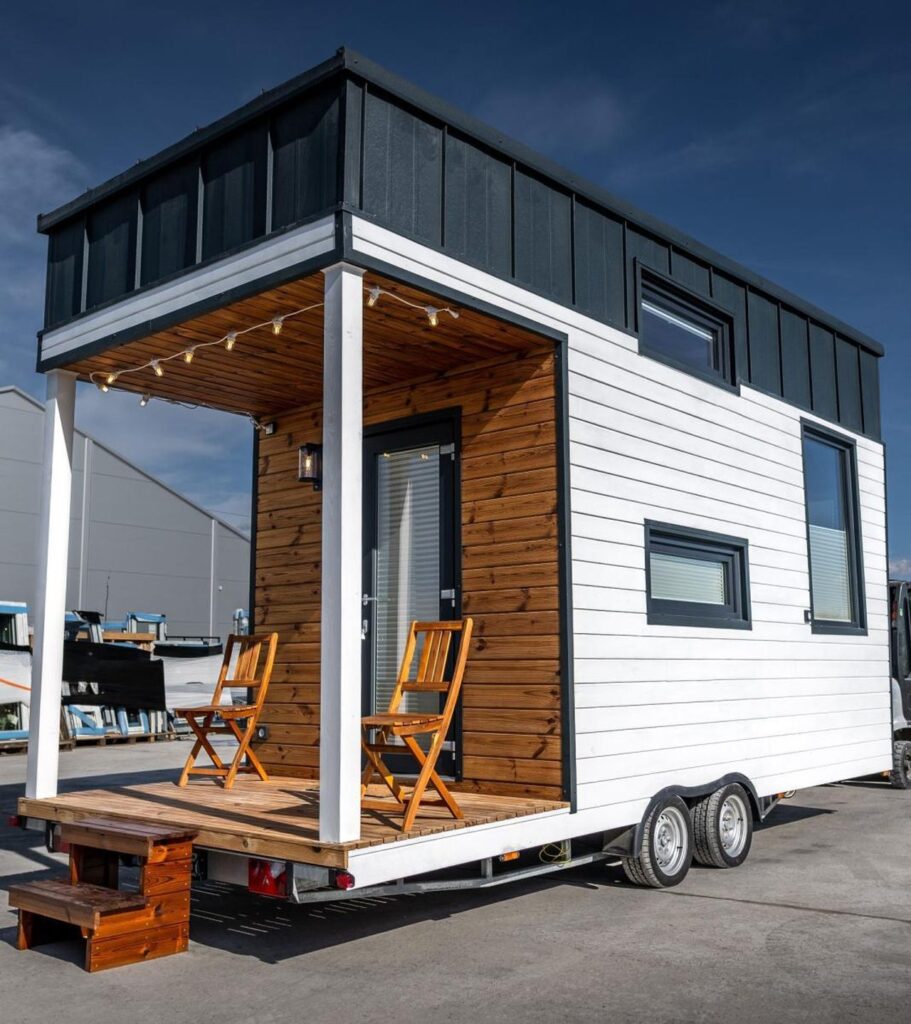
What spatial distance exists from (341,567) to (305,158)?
191 centimetres

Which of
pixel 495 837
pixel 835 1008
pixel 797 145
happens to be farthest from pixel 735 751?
pixel 797 145

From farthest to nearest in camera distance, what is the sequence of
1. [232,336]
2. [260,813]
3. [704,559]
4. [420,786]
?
[704,559], [232,336], [260,813], [420,786]

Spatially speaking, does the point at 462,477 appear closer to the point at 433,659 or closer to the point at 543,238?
the point at 433,659

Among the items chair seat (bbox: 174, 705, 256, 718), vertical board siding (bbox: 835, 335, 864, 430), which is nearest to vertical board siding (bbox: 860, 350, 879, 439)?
vertical board siding (bbox: 835, 335, 864, 430)

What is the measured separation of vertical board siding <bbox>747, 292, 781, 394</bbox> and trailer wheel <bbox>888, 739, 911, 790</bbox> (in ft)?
14.0

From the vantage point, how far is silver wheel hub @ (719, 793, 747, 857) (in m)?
6.38

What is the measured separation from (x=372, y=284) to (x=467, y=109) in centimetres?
113

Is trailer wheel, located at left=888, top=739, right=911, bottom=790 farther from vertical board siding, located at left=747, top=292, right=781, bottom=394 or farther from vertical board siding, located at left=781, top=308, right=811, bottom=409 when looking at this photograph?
vertical board siding, located at left=747, top=292, right=781, bottom=394

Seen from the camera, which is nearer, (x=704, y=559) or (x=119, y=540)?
(x=704, y=559)

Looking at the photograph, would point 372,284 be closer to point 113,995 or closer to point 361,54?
point 361,54

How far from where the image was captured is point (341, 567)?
13.8 ft

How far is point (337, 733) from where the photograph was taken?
4125 millimetres

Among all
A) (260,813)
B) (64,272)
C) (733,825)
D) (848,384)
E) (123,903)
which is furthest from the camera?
(848,384)


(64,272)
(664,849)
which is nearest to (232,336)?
(64,272)
